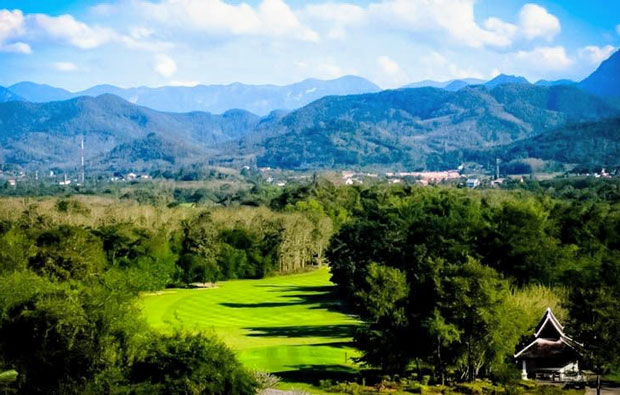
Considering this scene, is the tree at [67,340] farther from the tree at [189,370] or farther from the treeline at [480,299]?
the treeline at [480,299]

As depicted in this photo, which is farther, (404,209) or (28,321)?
(404,209)

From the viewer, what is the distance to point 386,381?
3119 centimetres

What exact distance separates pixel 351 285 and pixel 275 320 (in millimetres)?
8810

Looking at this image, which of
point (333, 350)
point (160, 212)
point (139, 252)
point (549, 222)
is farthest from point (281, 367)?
point (160, 212)

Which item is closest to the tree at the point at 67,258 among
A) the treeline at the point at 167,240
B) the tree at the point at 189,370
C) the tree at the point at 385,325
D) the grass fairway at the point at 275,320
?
the treeline at the point at 167,240

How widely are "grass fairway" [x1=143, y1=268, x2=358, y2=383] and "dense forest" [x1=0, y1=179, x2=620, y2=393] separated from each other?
2.51 metres

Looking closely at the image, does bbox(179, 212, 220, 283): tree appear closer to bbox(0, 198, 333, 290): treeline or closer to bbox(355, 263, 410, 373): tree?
bbox(0, 198, 333, 290): treeline

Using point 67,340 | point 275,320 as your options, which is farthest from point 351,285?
point 67,340

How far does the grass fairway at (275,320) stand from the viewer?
118ft

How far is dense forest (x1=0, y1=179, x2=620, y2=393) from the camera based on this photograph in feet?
82.3

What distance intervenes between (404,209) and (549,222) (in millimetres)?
12578

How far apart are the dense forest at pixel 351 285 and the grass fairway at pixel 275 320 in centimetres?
251

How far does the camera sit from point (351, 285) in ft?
147

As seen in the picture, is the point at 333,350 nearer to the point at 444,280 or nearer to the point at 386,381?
the point at 386,381
